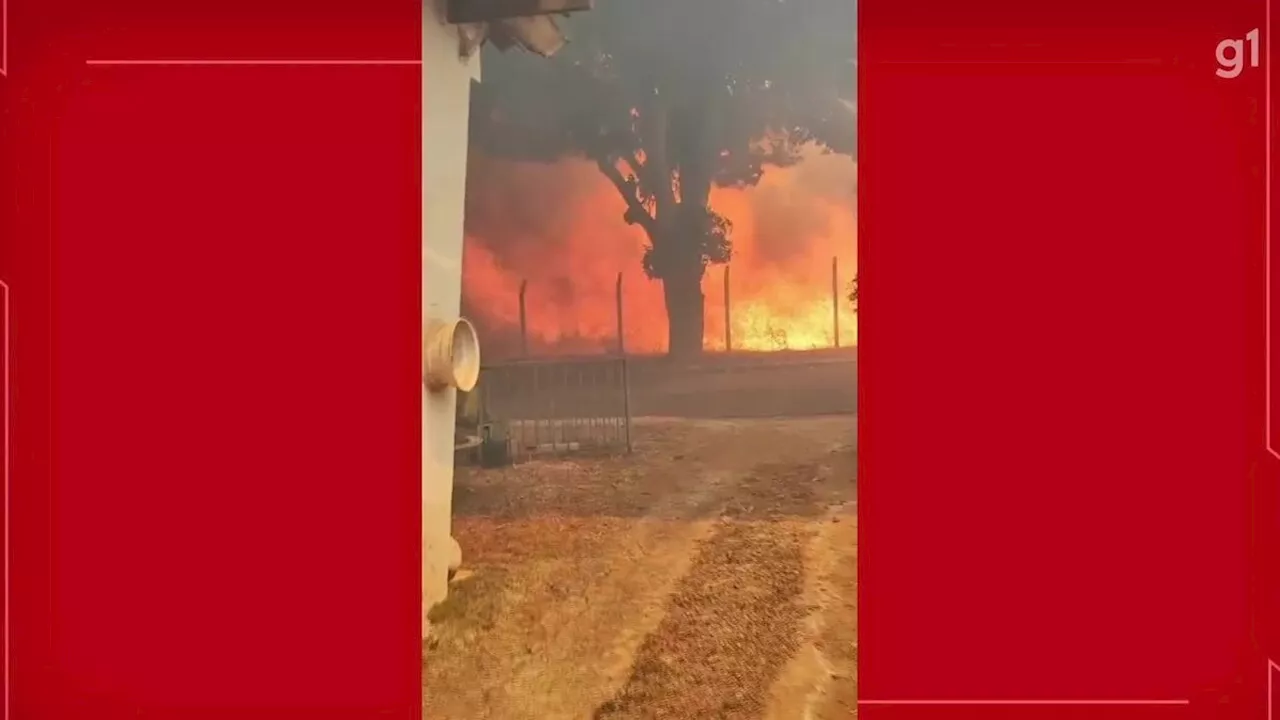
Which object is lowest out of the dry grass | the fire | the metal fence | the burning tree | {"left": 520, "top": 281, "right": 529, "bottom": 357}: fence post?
the dry grass

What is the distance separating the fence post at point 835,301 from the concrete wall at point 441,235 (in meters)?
0.61

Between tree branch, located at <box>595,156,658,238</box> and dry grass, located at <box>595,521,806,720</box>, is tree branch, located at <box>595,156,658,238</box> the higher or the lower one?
the higher one

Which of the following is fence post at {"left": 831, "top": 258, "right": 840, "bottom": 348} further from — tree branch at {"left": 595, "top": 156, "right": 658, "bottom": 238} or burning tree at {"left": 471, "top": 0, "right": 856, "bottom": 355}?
tree branch at {"left": 595, "top": 156, "right": 658, "bottom": 238}

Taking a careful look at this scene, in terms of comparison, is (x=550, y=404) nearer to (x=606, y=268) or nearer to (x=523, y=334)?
(x=523, y=334)

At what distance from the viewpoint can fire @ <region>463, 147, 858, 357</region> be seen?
1.48 meters

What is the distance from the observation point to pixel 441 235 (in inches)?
59.7

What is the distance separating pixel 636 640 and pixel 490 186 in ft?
2.52

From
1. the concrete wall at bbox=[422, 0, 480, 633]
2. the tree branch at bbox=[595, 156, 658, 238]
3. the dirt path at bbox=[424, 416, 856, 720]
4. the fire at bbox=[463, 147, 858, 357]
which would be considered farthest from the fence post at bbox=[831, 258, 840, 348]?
the concrete wall at bbox=[422, 0, 480, 633]
